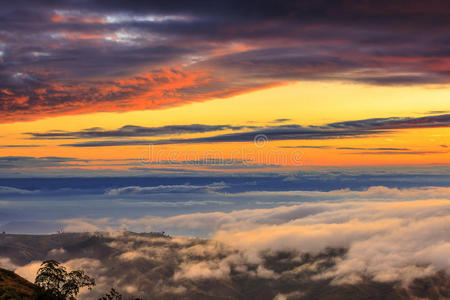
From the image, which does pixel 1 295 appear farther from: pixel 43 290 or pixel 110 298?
pixel 110 298

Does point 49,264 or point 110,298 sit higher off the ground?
point 49,264

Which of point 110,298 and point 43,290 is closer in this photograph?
point 43,290

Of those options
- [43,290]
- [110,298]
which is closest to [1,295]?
[43,290]

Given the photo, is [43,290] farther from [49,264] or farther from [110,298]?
[110,298]

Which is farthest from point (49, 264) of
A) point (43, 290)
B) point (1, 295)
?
point (1, 295)

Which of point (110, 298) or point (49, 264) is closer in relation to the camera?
point (49, 264)

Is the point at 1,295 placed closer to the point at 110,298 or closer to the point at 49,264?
the point at 49,264

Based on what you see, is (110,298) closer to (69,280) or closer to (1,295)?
(69,280)

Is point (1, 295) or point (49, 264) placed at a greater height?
point (49, 264)

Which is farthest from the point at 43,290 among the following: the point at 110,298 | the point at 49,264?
the point at 110,298
